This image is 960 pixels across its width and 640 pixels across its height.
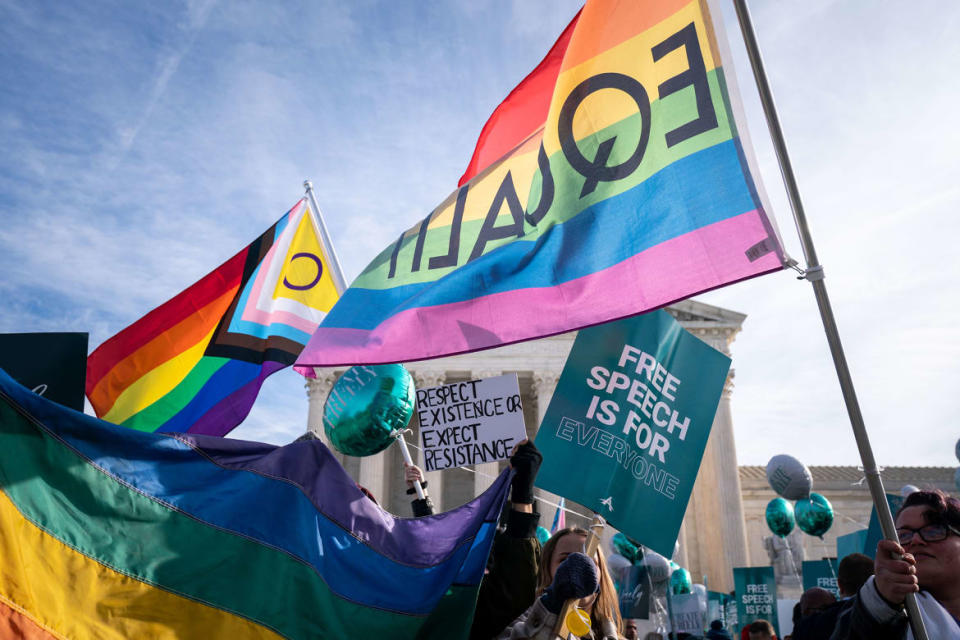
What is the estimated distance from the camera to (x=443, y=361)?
3023cm

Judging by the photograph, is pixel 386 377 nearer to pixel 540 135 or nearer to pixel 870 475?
Result: pixel 540 135

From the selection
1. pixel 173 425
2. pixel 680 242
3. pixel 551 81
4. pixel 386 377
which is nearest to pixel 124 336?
pixel 173 425

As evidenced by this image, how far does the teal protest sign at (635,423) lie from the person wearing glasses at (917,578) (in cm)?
200

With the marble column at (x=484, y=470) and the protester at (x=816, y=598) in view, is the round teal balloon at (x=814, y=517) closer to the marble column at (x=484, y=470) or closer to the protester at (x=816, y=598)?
the protester at (x=816, y=598)

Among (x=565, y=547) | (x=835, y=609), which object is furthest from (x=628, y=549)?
(x=565, y=547)

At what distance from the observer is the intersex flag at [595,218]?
11.2 ft

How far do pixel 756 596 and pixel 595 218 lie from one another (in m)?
11.5

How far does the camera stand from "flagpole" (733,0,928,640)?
7.09ft

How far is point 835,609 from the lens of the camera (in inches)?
140

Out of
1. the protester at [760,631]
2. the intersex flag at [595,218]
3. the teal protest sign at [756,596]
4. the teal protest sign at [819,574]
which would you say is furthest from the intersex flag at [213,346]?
the teal protest sign at [756,596]

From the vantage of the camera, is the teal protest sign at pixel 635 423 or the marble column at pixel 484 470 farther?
the marble column at pixel 484 470

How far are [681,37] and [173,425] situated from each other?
6.50 meters

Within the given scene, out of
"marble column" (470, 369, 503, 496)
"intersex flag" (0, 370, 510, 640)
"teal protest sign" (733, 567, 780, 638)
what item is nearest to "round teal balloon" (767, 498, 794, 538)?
"teal protest sign" (733, 567, 780, 638)

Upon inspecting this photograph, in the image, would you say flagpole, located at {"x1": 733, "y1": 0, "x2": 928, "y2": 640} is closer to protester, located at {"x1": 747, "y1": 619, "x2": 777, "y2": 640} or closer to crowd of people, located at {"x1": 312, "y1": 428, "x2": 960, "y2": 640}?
crowd of people, located at {"x1": 312, "y1": 428, "x2": 960, "y2": 640}
